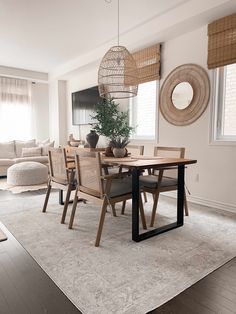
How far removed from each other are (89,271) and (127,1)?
3.15 metres

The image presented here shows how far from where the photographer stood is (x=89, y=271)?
5.74 feet

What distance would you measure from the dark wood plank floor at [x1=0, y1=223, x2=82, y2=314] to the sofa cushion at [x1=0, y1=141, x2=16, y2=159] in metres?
4.38

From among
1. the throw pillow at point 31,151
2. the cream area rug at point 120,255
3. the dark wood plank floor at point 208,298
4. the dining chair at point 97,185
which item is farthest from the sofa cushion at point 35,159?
the dark wood plank floor at point 208,298

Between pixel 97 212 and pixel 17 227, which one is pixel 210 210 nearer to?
pixel 97 212

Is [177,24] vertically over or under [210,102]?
over

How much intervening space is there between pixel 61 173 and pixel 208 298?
2012 mm

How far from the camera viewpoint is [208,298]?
1.47 m

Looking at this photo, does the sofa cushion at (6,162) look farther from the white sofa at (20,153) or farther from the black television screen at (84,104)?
the black television screen at (84,104)

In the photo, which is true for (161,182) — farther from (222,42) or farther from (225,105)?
(222,42)

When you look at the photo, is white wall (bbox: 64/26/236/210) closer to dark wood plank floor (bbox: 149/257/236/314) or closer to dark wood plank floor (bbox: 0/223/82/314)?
dark wood plank floor (bbox: 149/257/236/314)

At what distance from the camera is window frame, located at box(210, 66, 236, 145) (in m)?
3.24

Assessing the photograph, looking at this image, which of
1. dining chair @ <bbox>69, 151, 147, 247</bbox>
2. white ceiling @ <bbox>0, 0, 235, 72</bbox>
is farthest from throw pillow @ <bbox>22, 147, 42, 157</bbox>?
dining chair @ <bbox>69, 151, 147, 247</bbox>

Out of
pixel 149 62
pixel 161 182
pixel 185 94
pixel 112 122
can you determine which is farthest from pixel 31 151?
pixel 161 182

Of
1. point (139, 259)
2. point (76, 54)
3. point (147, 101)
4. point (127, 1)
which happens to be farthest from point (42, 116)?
point (139, 259)
